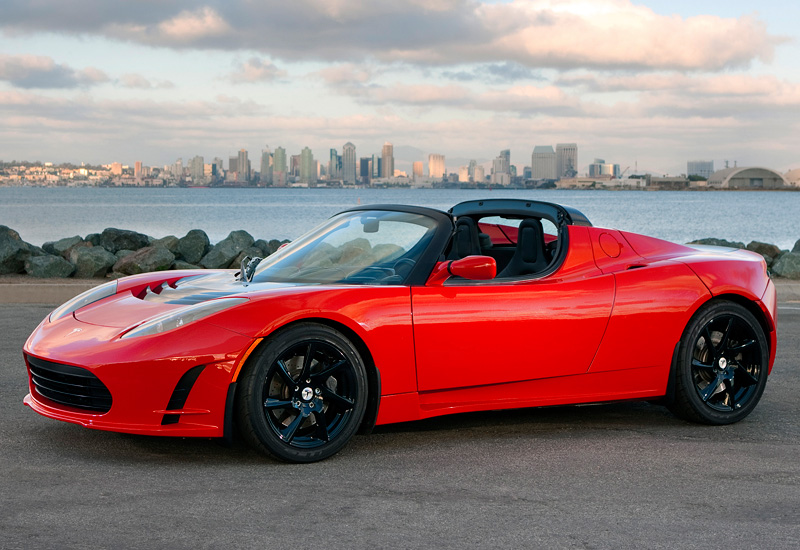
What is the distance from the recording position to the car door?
17.2 ft

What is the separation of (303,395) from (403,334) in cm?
62

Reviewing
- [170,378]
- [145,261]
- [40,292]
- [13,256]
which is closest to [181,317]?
[170,378]

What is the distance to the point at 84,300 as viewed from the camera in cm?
583

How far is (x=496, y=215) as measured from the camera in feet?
22.1

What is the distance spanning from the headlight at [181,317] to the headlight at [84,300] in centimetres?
92

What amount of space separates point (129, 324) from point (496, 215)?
8.96 ft

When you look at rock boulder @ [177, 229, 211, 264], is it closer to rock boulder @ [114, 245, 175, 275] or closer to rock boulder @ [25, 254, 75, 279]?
rock boulder @ [114, 245, 175, 275]

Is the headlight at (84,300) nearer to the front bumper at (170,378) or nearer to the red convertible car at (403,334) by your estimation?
the red convertible car at (403,334)

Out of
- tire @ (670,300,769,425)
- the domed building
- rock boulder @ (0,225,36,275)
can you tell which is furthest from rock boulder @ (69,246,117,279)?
the domed building

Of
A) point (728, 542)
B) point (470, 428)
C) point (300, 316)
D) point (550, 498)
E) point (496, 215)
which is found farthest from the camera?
point (496, 215)

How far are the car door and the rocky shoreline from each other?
10940 millimetres

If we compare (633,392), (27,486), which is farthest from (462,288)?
(27,486)

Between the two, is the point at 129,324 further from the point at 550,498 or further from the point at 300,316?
the point at 550,498

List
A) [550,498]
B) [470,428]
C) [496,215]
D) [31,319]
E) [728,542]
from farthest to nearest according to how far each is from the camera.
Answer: [31,319] → [496,215] → [470,428] → [550,498] → [728,542]
